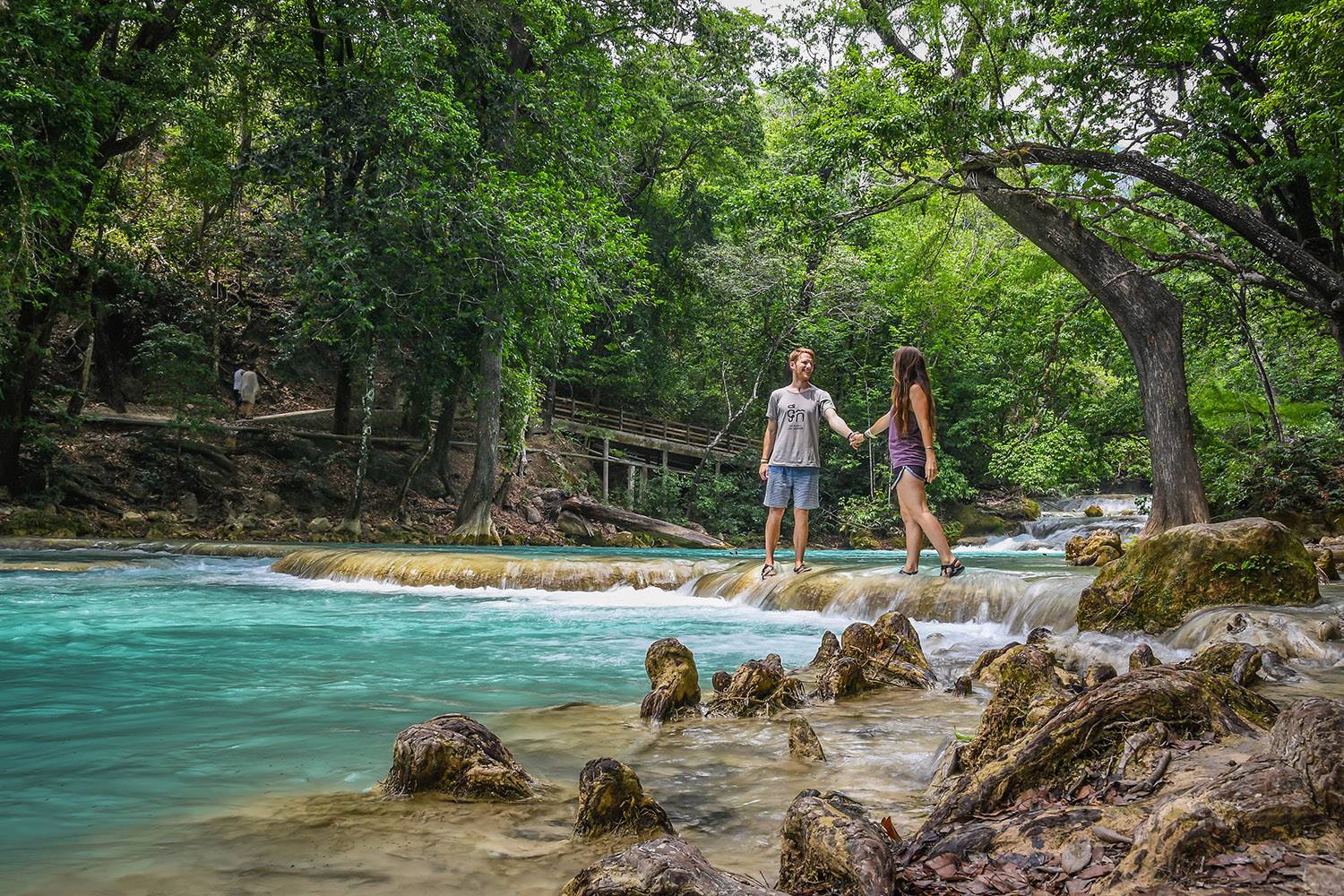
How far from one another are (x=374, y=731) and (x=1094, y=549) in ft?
37.3

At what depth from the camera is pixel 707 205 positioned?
3128 cm

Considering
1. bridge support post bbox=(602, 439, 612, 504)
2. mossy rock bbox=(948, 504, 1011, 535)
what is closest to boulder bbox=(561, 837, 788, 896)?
bridge support post bbox=(602, 439, 612, 504)

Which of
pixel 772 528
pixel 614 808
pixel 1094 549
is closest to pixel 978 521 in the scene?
pixel 1094 549

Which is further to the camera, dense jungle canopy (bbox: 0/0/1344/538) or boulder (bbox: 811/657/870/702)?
dense jungle canopy (bbox: 0/0/1344/538)

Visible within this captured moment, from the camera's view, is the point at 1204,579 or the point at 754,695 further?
the point at 1204,579

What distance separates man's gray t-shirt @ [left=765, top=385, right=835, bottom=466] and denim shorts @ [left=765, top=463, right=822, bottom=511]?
94 mm

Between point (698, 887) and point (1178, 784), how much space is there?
1172mm

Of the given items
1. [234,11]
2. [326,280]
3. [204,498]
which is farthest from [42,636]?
[234,11]

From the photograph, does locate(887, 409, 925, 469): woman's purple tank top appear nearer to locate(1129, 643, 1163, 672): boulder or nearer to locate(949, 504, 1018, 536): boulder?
locate(1129, 643, 1163, 672): boulder

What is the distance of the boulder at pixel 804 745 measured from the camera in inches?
137

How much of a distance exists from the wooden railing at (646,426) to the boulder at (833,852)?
28558 millimetres

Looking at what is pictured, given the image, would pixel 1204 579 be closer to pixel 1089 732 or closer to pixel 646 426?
pixel 1089 732

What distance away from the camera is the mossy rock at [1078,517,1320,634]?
621 cm

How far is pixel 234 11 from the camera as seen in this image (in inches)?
707
